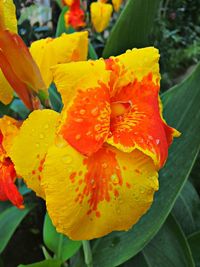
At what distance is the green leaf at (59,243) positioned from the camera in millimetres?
850

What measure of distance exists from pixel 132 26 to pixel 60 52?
30 cm

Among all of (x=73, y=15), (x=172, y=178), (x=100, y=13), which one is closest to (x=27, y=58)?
(x=172, y=178)

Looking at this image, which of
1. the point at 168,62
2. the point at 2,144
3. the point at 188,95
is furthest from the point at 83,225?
the point at 168,62

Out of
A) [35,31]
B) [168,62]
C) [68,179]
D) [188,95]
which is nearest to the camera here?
[68,179]

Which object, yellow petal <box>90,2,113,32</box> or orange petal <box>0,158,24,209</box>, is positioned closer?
orange petal <box>0,158,24,209</box>

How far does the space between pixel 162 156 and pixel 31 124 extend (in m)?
0.15

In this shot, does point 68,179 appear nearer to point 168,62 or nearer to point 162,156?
point 162,156

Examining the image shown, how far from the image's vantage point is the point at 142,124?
47cm

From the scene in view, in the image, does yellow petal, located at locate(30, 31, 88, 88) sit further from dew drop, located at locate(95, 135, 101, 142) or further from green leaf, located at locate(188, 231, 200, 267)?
green leaf, located at locate(188, 231, 200, 267)

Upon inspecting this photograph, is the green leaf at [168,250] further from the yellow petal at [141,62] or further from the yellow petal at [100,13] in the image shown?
the yellow petal at [100,13]

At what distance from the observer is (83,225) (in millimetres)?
454

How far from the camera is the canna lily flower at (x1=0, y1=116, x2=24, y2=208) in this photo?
0.51 metres

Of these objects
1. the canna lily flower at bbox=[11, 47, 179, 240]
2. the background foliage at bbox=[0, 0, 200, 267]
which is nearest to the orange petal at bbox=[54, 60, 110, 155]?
the canna lily flower at bbox=[11, 47, 179, 240]

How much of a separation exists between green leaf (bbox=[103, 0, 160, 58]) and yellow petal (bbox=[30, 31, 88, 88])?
0.23m
